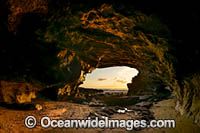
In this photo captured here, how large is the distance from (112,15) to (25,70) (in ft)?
11.9

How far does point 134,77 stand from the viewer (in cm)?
1917

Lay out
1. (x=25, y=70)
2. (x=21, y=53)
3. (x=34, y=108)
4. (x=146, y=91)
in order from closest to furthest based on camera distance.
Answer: (x=21, y=53), (x=25, y=70), (x=34, y=108), (x=146, y=91)

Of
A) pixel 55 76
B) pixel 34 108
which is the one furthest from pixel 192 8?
pixel 34 108

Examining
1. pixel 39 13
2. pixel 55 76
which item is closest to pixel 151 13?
pixel 39 13

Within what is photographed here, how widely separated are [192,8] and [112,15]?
1.82 m

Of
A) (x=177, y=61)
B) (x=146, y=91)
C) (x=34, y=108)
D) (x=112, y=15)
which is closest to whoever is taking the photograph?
(x=112, y=15)

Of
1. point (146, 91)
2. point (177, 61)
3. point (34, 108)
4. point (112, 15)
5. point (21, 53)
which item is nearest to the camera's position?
point (112, 15)

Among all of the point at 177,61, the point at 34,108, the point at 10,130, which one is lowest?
the point at 34,108

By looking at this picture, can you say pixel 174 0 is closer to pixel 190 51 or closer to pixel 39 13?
pixel 190 51

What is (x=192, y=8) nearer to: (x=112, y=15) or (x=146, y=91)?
(x=112, y=15)

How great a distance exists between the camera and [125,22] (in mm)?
3945

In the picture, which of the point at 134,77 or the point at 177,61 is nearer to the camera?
the point at 177,61

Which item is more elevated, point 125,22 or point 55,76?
point 125,22

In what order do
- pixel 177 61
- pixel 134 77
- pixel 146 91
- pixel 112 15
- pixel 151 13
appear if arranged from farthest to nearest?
pixel 134 77
pixel 146 91
pixel 177 61
pixel 112 15
pixel 151 13
